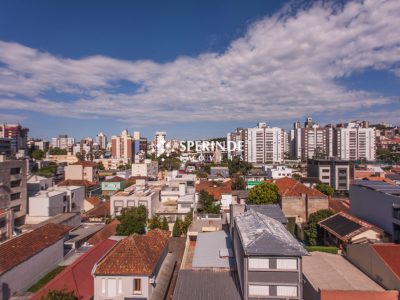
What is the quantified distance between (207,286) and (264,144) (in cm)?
9169

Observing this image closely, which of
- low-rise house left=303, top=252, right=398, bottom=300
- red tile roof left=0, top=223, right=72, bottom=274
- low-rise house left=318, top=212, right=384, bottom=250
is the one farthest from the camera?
low-rise house left=318, top=212, right=384, bottom=250

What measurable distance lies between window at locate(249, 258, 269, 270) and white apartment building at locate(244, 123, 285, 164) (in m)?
92.1

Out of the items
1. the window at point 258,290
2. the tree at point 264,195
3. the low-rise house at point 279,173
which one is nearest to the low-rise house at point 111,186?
the tree at point 264,195

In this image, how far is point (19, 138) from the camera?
10725 cm

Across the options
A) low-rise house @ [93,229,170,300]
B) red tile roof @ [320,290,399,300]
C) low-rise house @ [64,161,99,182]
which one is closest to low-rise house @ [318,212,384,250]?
red tile roof @ [320,290,399,300]

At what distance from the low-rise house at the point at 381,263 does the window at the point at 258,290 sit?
6221mm

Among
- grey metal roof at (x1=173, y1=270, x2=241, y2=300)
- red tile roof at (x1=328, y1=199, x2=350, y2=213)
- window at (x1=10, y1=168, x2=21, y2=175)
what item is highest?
window at (x1=10, y1=168, x2=21, y2=175)

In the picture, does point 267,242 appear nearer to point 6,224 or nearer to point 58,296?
point 58,296

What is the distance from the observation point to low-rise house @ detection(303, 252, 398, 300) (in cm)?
1359

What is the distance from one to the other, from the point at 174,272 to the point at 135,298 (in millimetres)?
4857

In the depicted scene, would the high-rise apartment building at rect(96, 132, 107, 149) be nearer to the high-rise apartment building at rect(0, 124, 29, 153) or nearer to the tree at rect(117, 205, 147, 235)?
the high-rise apartment building at rect(0, 124, 29, 153)

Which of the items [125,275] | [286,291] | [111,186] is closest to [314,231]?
[286,291]

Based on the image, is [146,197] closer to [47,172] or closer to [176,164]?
[47,172]

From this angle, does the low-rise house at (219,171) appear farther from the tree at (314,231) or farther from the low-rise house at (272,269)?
the low-rise house at (272,269)
